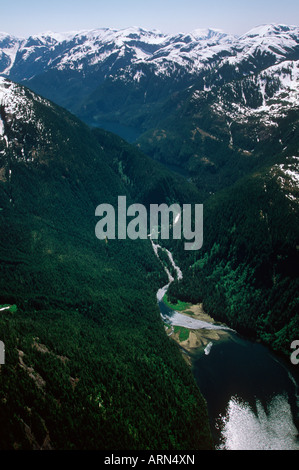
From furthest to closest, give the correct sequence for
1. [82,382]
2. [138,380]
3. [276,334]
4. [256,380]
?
[276,334] → [256,380] → [138,380] → [82,382]

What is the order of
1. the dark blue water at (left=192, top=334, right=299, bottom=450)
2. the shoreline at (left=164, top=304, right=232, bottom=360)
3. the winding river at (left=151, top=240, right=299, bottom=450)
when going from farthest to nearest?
the shoreline at (left=164, top=304, right=232, bottom=360) → the dark blue water at (left=192, top=334, right=299, bottom=450) → the winding river at (left=151, top=240, right=299, bottom=450)

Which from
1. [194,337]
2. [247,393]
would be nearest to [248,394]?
[247,393]

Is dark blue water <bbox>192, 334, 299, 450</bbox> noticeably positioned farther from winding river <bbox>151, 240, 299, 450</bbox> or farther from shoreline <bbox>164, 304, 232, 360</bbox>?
shoreline <bbox>164, 304, 232, 360</bbox>

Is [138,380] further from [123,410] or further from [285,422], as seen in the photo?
[285,422]

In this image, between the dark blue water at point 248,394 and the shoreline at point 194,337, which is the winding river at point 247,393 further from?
the shoreline at point 194,337

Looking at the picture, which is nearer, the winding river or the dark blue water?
the winding river

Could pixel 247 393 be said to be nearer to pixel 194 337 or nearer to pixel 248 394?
pixel 248 394

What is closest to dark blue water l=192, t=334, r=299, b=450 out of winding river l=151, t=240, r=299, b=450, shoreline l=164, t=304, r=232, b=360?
winding river l=151, t=240, r=299, b=450
